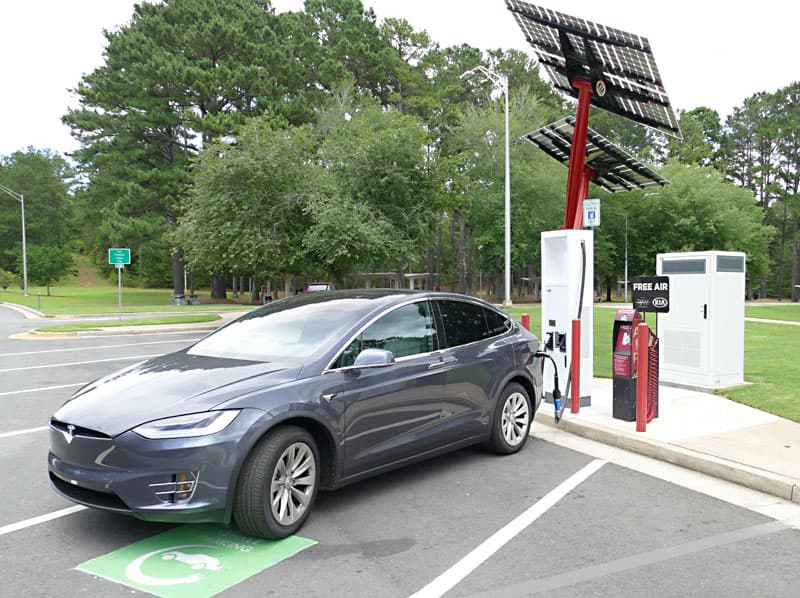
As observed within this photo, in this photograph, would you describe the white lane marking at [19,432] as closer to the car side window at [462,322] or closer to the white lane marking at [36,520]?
the white lane marking at [36,520]

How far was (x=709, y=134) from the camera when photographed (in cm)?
7562

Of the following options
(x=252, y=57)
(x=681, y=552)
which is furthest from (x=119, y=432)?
(x=252, y=57)

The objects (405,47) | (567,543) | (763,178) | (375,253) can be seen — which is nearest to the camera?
(567,543)

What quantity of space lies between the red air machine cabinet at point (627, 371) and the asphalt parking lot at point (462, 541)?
1.40 meters

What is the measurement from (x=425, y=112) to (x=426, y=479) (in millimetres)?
48748

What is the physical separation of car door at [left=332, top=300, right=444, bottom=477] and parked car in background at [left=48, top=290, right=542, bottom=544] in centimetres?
1

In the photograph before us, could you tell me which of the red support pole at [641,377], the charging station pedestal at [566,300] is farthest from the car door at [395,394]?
the charging station pedestal at [566,300]

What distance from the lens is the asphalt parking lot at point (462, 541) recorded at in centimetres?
356

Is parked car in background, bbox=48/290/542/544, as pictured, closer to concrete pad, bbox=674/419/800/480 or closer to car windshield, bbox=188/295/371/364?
car windshield, bbox=188/295/371/364

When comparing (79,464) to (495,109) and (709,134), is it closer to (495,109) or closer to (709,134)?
(495,109)

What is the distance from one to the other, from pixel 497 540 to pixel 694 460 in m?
2.52

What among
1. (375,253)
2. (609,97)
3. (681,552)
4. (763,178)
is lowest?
(681,552)

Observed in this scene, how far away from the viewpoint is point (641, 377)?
6629mm

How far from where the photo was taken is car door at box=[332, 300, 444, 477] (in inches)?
183
